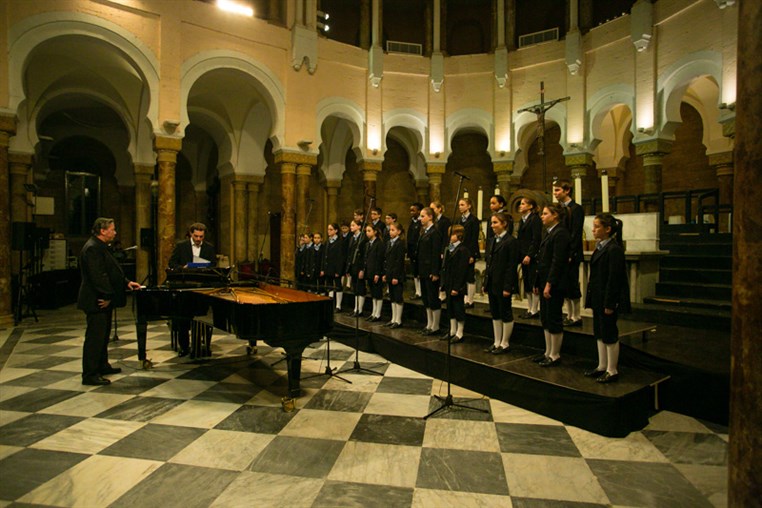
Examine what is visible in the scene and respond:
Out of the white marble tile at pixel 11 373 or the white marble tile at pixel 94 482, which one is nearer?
the white marble tile at pixel 94 482

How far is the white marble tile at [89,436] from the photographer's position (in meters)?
3.33

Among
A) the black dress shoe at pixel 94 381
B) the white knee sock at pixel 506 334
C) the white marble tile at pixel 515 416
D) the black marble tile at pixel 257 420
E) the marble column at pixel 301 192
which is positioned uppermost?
the marble column at pixel 301 192

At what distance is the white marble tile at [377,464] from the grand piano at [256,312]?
3.48 ft

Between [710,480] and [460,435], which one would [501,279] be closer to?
[460,435]

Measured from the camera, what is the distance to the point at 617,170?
1415 cm

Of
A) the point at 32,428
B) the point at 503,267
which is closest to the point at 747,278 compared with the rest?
the point at 503,267

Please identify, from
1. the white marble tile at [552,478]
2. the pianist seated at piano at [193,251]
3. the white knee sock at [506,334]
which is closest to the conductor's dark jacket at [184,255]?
the pianist seated at piano at [193,251]

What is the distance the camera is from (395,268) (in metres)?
6.62

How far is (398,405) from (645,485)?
82.9 inches

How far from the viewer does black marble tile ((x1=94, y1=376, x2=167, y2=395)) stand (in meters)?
4.65

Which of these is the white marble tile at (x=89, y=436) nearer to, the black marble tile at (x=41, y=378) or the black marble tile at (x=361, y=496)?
the black marble tile at (x=41, y=378)

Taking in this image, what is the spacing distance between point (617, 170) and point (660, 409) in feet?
38.8

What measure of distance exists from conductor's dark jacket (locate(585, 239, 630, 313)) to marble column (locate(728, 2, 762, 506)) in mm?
2353

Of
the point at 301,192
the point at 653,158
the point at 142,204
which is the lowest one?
the point at 142,204
